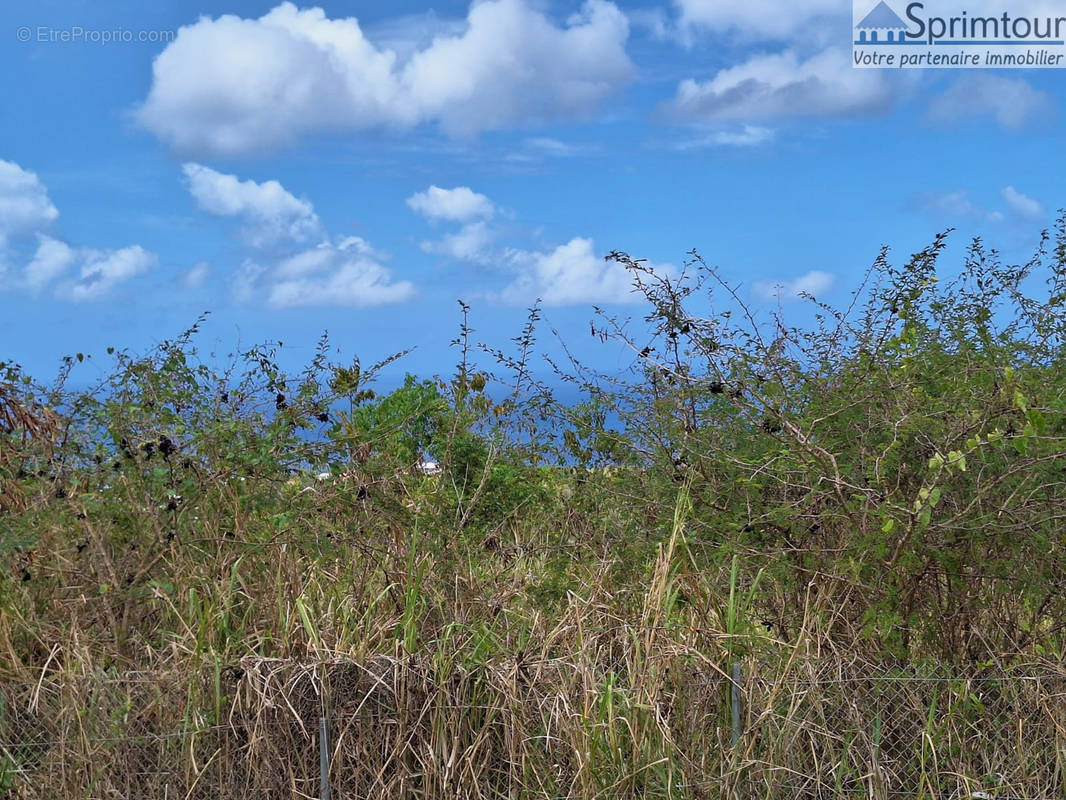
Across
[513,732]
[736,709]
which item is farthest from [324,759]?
[736,709]

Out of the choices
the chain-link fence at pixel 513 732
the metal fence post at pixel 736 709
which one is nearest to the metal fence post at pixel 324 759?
the chain-link fence at pixel 513 732

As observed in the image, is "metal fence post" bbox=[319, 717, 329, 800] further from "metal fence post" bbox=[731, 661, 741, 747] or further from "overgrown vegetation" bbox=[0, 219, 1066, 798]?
"metal fence post" bbox=[731, 661, 741, 747]

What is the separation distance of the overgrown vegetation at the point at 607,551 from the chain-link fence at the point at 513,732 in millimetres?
27

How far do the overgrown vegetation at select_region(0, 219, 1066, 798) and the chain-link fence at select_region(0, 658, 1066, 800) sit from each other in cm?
3

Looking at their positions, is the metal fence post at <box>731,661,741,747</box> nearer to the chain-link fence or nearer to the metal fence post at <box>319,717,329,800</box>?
the chain-link fence

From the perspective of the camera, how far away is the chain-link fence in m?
4.68

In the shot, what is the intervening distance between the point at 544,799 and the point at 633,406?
210 cm

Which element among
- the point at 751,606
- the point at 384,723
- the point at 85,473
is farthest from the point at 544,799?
the point at 85,473

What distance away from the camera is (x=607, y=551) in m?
5.67

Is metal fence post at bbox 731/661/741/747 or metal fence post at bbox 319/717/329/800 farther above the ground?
metal fence post at bbox 731/661/741/747

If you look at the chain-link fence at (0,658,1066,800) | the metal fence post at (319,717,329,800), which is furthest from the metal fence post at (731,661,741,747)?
the metal fence post at (319,717,329,800)

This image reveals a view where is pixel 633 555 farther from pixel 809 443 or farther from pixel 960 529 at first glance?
pixel 960 529

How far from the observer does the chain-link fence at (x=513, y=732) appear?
4.68 m

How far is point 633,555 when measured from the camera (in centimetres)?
569
